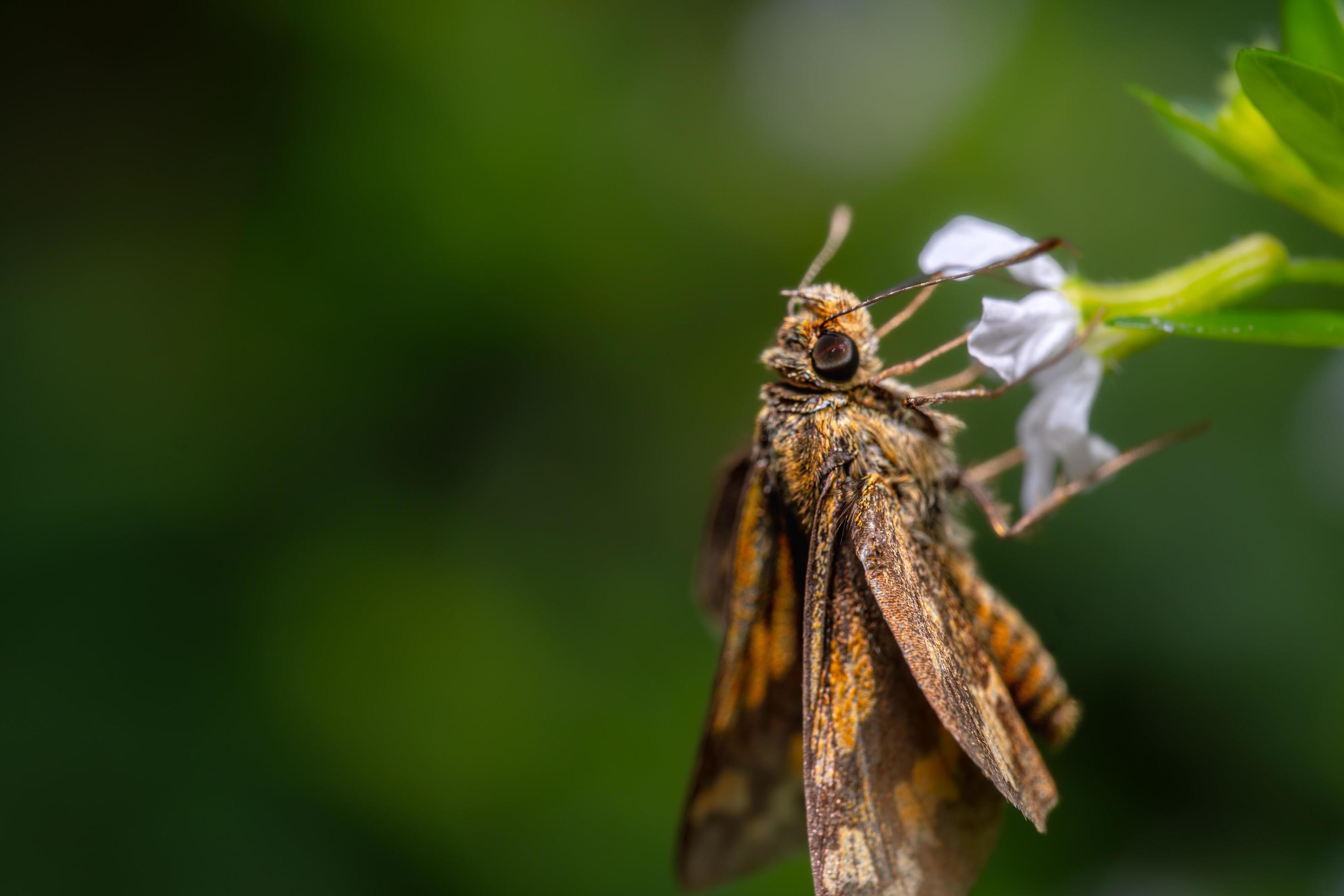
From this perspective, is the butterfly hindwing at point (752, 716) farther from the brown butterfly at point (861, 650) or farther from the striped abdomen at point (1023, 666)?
the striped abdomen at point (1023, 666)

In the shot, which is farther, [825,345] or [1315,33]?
[825,345]

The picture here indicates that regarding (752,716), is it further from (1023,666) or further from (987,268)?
(987,268)

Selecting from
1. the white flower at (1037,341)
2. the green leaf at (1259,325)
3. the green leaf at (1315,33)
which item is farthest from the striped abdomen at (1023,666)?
the green leaf at (1315,33)

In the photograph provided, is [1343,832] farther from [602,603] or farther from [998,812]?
[602,603]

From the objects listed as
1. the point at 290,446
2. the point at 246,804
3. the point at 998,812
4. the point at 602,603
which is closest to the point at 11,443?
the point at 290,446

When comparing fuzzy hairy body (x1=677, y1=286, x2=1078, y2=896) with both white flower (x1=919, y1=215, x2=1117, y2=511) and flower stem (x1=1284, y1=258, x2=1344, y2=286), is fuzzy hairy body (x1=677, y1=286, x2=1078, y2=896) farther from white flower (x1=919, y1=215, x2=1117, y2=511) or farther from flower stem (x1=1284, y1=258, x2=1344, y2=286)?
flower stem (x1=1284, y1=258, x2=1344, y2=286)

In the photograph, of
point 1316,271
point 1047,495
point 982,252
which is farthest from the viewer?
point 1047,495

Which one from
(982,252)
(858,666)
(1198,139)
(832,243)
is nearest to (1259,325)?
(1198,139)
